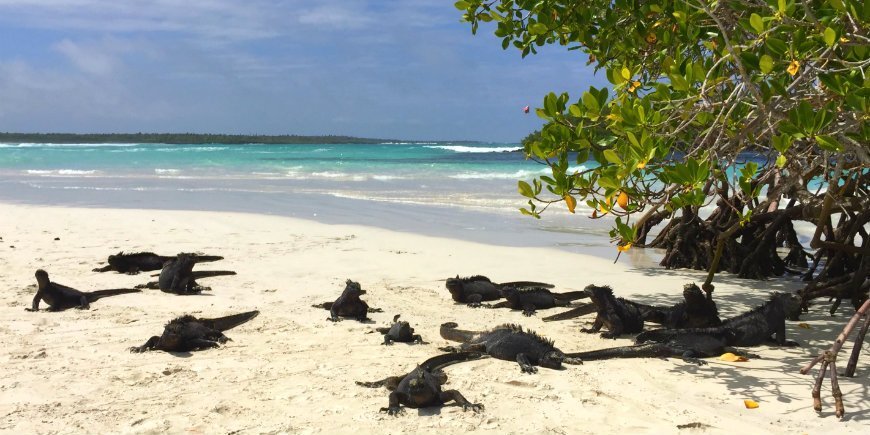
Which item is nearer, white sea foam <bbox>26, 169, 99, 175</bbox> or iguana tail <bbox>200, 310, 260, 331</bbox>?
iguana tail <bbox>200, 310, 260, 331</bbox>

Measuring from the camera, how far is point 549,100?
14.5ft

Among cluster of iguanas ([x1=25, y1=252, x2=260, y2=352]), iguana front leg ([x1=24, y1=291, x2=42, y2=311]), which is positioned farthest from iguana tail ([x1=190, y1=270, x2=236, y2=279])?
iguana front leg ([x1=24, y1=291, x2=42, y2=311])

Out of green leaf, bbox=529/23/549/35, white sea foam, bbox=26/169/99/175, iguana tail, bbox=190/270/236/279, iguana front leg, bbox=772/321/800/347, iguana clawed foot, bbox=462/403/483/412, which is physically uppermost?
green leaf, bbox=529/23/549/35

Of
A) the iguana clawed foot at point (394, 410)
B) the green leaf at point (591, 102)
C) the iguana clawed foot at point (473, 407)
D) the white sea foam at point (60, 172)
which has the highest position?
the green leaf at point (591, 102)

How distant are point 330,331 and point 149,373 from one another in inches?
56.8

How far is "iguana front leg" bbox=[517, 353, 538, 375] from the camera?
14.8ft

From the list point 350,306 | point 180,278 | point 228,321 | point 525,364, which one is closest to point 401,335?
point 350,306

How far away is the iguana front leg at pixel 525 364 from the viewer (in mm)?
4520

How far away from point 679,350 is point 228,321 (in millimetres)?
3196

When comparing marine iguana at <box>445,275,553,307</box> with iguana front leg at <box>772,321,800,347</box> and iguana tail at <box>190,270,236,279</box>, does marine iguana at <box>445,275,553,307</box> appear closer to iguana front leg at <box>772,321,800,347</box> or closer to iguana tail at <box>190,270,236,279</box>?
iguana front leg at <box>772,321,800,347</box>

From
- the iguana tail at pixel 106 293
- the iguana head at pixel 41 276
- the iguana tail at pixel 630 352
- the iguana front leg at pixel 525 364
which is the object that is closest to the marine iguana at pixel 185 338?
the iguana head at pixel 41 276

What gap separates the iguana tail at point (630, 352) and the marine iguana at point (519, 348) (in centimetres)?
14

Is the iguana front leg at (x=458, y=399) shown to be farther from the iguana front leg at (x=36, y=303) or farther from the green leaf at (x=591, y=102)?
the iguana front leg at (x=36, y=303)

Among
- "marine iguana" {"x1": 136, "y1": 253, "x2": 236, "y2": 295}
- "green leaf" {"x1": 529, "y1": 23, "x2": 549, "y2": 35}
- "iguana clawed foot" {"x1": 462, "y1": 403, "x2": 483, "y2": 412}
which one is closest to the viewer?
"iguana clawed foot" {"x1": 462, "y1": 403, "x2": 483, "y2": 412}
